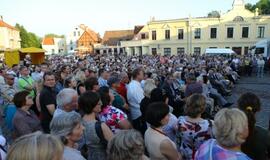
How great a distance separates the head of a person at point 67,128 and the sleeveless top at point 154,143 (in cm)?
80

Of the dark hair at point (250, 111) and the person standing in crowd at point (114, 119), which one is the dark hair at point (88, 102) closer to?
the person standing in crowd at point (114, 119)

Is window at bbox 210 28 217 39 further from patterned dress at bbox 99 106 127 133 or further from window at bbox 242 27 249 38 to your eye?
patterned dress at bbox 99 106 127 133

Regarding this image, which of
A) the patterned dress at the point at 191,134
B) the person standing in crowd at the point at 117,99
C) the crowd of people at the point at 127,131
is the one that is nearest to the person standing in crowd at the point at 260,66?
the person standing in crowd at the point at 117,99

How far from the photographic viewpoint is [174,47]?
48.8 meters

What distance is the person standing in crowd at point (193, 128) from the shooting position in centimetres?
317

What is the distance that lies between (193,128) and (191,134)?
0.27 ft

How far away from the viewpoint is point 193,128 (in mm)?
3207

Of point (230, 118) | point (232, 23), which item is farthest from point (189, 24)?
point (230, 118)

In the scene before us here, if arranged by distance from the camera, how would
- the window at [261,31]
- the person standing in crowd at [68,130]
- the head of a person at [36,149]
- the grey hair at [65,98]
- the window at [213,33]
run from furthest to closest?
the window at [213,33], the window at [261,31], the grey hair at [65,98], the person standing in crowd at [68,130], the head of a person at [36,149]

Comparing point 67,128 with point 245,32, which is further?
point 245,32

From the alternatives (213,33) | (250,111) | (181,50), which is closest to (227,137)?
(250,111)

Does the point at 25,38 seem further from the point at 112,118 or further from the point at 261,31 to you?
the point at 112,118

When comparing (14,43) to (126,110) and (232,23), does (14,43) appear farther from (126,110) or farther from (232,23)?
A: (126,110)

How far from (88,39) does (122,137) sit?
67.5m
